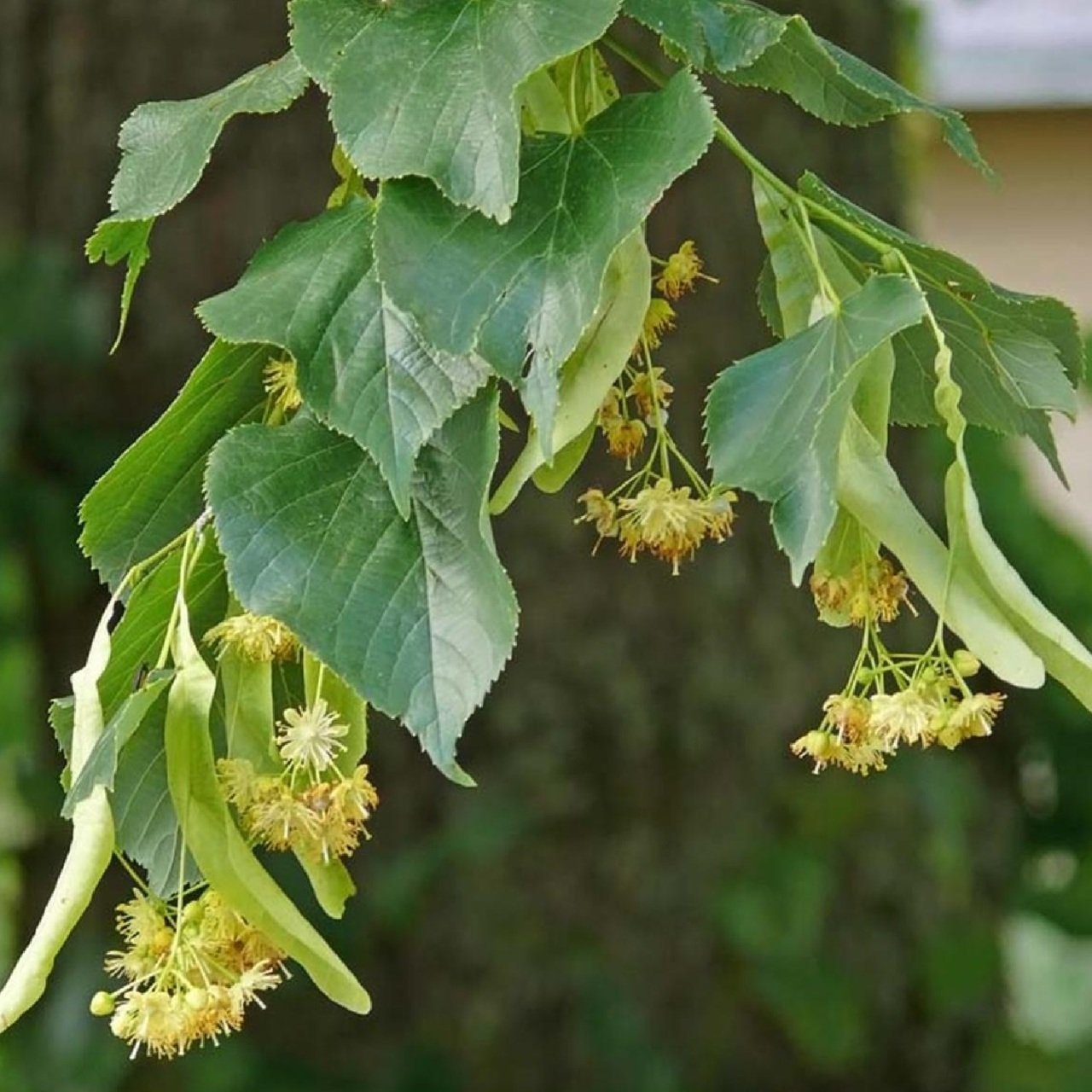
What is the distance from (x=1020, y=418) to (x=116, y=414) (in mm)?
1415

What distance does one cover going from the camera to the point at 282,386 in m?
0.66

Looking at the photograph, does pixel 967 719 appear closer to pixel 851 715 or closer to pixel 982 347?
pixel 851 715

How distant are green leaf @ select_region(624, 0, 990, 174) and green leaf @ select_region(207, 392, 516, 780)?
138mm

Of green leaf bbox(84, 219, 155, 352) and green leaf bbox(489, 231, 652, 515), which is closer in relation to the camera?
green leaf bbox(489, 231, 652, 515)

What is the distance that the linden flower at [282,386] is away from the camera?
0.65 m

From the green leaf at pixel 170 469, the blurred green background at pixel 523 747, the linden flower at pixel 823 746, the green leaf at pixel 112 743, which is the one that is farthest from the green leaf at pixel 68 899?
the blurred green background at pixel 523 747

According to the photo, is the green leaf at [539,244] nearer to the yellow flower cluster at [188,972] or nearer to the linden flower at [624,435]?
the linden flower at [624,435]

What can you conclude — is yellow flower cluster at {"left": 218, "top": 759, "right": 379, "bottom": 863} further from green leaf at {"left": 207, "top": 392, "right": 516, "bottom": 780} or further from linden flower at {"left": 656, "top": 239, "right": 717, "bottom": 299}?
linden flower at {"left": 656, "top": 239, "right": 717, "bottom": 299}

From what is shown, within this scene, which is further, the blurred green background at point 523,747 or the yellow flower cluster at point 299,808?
the blurred green background at point 523,747

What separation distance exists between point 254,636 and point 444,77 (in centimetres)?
18

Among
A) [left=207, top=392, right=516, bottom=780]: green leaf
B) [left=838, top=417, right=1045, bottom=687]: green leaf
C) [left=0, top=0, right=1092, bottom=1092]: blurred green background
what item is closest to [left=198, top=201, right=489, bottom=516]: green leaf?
[left=207, top=392, right=516, bottom=780]: green leaf

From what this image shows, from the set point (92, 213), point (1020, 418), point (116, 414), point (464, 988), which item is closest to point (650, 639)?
point (464, 988)

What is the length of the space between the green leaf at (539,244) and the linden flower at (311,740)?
115 millimetres

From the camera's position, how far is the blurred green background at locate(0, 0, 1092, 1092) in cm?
194
